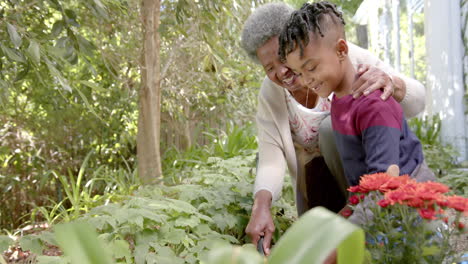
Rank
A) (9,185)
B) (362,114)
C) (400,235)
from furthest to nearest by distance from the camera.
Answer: (9,185)
(362,114)
(400,235)

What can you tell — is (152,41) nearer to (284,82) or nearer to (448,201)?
(284,82)

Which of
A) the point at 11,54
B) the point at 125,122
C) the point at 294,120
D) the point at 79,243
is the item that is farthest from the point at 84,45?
the point at 125,122

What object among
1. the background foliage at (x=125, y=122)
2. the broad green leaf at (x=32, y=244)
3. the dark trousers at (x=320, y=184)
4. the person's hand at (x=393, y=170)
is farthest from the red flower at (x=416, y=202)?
the dark trousers at (x=320, y=184)

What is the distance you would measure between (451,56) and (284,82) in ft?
11.5

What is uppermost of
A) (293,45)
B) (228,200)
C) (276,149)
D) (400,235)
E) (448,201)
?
(293,45)

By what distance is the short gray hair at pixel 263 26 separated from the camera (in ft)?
6.63

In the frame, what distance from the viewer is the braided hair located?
1652 mm

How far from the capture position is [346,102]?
5.73ft

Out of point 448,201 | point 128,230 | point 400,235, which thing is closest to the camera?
point 448,201

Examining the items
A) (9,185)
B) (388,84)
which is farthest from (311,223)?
(9,185)

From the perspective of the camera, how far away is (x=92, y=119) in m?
5.09

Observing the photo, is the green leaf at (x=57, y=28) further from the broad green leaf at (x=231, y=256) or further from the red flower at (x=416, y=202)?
the broad green leaf at (x=231, y=256)

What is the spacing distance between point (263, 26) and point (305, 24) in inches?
15.5

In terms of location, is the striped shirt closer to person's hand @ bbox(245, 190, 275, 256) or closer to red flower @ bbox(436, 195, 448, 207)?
person's hand @ bbox(245, 190, 275, 256)
